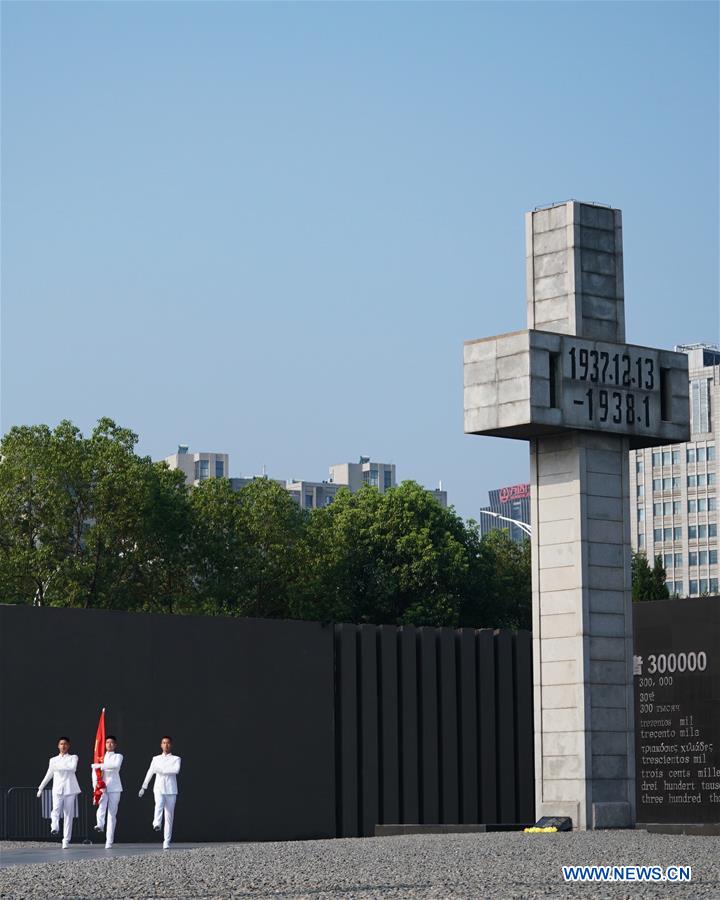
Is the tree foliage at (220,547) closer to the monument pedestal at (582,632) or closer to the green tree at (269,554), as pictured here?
the green tree at (269,554)

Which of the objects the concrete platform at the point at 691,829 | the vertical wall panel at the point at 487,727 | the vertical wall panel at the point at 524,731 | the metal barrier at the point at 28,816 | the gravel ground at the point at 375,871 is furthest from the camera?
the vertical wall panel at the point at 524,731

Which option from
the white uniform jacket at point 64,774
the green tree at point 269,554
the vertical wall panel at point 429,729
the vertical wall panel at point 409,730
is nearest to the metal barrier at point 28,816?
the white uniform jacket at point 64,774

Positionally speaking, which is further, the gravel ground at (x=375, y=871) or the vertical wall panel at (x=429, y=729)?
the vertical wall panel at (x=429, y=729)

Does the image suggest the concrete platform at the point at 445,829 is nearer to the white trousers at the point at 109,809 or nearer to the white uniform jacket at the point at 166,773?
the white uniform jacket at the point at 166,773

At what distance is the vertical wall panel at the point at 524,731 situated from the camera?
43.5 m

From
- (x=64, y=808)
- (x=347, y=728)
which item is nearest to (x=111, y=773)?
(x=64, y=808)

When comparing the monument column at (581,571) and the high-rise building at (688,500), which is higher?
the high-rise building at (688,500)

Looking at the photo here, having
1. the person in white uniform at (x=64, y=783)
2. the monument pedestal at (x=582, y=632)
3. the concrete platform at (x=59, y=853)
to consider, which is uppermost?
the monument pedestal at (x=582, y=632)

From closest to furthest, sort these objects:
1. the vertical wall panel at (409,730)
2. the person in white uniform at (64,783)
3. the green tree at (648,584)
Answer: the person in white uniform at (64,783) → the vertical wall panel at (409,730) → the green tree at (648,584)

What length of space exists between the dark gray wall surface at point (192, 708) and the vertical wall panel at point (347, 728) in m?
0.33

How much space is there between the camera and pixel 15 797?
33.6 meters

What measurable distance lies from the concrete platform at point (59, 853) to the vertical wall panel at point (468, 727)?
580 inches

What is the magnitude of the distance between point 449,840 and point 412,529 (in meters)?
50.6

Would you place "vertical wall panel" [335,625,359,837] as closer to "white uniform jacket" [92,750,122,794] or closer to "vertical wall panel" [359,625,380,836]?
"vertical wall panel" [359,625,380,836]
